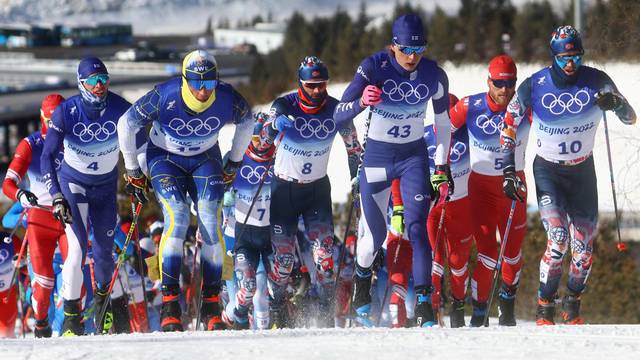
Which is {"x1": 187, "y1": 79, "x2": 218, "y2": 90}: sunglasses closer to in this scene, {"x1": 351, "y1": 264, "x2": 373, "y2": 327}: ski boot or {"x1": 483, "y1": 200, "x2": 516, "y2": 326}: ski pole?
{"x1": 351, "y1": 264, "x2": 373, "y2": 327}: ski boot

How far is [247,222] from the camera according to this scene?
13062 millimetres

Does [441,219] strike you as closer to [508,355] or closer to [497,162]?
[497,162]

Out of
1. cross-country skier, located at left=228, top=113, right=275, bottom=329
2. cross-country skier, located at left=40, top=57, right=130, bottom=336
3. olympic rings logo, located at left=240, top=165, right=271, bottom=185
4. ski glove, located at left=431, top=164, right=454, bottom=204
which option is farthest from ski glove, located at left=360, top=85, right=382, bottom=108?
olympic rings logo, located at left=240, top=165, right=271, bottom=185

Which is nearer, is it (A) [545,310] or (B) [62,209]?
(B) [62,209]

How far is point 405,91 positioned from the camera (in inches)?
400

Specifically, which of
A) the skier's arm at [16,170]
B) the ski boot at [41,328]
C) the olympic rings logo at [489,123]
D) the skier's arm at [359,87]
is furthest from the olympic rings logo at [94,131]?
the olympic rings logo at [489,123]

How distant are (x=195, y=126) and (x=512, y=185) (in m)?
2.66

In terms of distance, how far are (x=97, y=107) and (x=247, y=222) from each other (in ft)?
9.24

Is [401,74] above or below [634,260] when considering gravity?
above

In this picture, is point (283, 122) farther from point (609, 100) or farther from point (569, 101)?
point (609, 100)

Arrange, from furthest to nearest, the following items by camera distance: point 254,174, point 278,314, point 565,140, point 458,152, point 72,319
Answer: point 278,314
point 254,174
point 458,152
point 72,319
point 565,140

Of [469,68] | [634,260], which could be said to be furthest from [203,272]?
[469,68]

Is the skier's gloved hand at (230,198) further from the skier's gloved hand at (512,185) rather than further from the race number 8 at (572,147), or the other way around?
the race number 8 at (572,147)

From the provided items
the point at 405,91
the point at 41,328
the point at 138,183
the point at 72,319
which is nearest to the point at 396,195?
the point at 405,91
